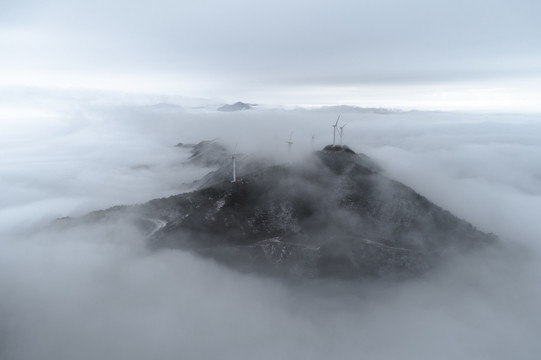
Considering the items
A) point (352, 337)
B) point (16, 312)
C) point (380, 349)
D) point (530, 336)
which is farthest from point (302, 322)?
point (16, 312)

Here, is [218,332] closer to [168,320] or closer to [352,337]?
[168,320]

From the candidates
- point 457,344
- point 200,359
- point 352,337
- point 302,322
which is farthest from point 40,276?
point 457,344

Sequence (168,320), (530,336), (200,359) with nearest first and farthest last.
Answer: (200,359) → (168,320) → (530,336)

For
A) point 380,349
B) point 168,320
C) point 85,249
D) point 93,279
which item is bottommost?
point 380,349

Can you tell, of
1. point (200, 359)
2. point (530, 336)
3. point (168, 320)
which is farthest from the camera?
point (530, 336)

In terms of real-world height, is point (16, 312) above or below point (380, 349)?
above

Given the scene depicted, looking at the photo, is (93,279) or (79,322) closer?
(79,322)

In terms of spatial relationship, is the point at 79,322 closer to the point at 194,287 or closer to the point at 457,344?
the point at 194,287

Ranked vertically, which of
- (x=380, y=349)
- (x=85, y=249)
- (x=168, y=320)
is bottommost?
(x=380, y=349)

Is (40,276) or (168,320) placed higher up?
(40,276)
